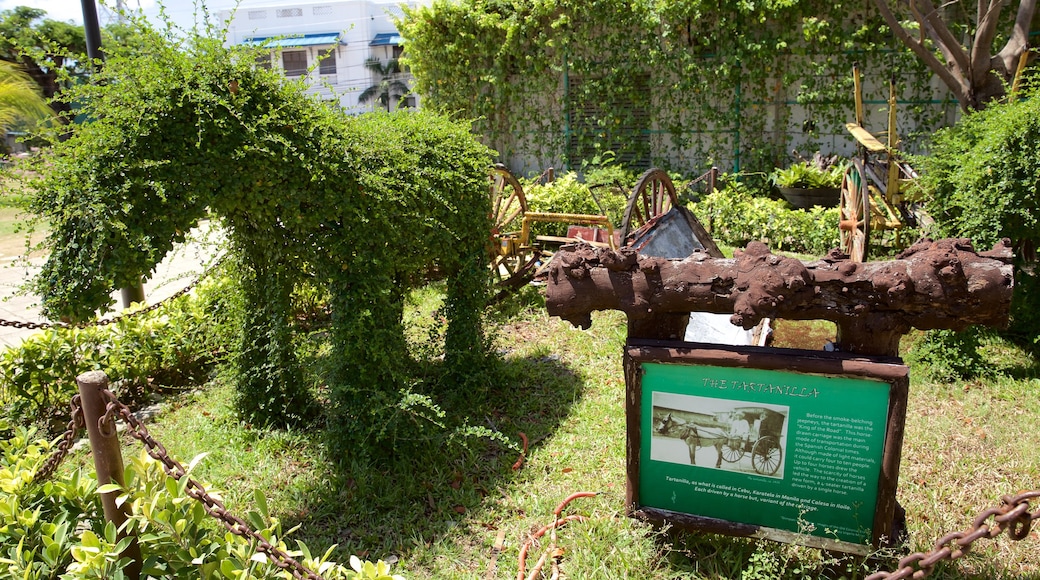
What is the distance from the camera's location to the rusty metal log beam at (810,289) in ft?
8.38

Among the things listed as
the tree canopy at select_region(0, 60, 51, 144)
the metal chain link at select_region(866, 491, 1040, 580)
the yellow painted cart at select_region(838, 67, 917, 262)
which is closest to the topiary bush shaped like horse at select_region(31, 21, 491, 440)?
the metal chain link at select_region(866, 491, 1040, 580)

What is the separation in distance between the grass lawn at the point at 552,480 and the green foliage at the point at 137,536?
1207 mm

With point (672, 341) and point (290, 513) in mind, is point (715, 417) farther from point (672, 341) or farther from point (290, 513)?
point (290, 513)

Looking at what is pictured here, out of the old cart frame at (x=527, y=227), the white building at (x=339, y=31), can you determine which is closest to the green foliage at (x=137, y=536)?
the old cart frame at (x=527, y=227)

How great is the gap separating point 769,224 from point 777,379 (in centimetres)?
710

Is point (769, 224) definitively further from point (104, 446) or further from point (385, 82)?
point (385, 82)

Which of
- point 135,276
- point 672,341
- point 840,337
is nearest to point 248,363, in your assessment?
point 135,276

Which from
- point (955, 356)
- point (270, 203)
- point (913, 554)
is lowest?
point (955, 356)

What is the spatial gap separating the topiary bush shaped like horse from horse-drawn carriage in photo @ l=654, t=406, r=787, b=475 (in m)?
1.85

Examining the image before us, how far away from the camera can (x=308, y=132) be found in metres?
3.63

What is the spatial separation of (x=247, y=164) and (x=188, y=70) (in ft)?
1.69

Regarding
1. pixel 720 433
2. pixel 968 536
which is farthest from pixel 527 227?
pixel 968 536

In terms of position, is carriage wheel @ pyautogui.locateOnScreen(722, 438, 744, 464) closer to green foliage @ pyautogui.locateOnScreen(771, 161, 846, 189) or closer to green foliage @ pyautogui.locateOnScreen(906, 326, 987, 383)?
green foliage @ pyautogui.locateOnScreen(906, 326, 987, 383)

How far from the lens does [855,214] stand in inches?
294
